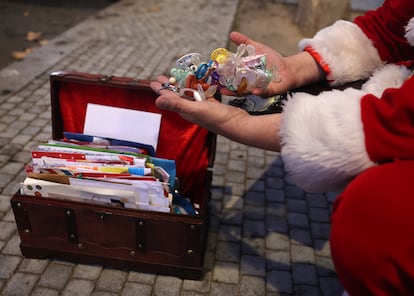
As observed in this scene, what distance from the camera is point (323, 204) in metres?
2.71

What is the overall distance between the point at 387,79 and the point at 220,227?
1.36m

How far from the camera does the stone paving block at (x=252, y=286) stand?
205cm

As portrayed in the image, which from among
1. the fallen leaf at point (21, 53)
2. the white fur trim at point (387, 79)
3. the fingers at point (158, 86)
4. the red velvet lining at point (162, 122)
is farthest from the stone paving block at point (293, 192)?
the fallen leaf at point (21, 53)

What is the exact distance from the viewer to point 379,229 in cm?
104

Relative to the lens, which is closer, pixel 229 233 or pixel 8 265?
pixel 8 265

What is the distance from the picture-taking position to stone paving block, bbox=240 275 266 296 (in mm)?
2053

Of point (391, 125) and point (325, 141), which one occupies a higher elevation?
point (391, 125)

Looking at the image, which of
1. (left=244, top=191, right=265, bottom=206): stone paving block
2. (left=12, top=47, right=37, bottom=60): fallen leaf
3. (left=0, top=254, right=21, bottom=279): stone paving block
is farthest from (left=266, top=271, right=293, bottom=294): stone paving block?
(left=12, top=47, right=37, bottom=60): fallen leaf

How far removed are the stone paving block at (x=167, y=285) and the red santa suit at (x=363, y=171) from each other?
1087mm

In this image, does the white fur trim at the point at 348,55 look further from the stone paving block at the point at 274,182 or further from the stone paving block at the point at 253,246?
the stone paving block at the point at 274,182

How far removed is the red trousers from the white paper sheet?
1.28 m

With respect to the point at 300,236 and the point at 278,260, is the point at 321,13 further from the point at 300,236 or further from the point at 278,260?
the point at 278,260

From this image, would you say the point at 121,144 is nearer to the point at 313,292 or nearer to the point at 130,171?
the point at 130,171

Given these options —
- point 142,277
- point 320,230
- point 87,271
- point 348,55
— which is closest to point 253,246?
point 320,230
